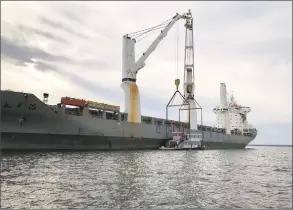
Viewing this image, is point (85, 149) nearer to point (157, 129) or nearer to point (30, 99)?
point (30, 99)

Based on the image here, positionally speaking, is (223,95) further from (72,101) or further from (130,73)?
(72,101)

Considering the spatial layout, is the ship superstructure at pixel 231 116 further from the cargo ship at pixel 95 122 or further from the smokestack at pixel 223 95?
the cargo ship at pixel 95 122

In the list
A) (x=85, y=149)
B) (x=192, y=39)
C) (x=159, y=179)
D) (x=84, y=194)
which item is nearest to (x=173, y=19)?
(x=192, y=39)

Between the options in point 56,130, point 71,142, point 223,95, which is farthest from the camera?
point 223,95

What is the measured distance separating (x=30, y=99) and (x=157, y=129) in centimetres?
2562

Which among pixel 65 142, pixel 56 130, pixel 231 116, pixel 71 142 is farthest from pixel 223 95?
pixel 56 130

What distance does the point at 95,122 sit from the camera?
41.3m

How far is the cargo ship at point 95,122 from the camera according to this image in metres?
33.8

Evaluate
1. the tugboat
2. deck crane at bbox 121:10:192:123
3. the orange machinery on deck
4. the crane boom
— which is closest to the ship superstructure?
the tugboat

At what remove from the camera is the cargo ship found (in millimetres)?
33750

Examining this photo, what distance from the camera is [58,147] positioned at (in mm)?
37000

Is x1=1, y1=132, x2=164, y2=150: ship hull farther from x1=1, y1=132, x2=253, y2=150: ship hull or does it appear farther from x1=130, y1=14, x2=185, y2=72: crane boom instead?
x1=130, y1=14, x2=185, y2=72: crane boom

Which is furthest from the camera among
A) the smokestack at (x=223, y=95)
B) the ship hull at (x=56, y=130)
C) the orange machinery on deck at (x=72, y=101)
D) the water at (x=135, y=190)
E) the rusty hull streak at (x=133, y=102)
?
the smokestack at (x=223, y=95)

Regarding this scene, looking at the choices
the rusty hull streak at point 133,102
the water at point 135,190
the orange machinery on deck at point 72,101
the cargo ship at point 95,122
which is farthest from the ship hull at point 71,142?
the water at point 135,190
